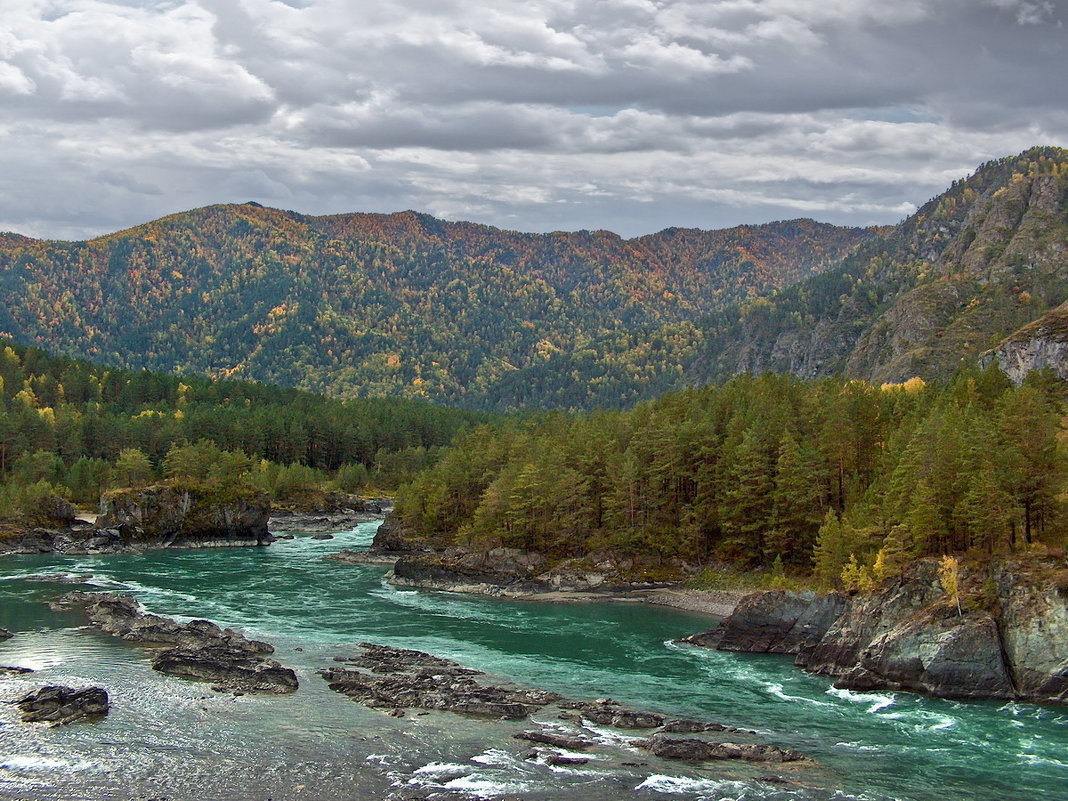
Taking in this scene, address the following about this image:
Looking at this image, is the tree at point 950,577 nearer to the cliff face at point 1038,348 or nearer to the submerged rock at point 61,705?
A: the submerged rock at point 61,705

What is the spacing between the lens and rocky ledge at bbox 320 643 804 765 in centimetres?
5616

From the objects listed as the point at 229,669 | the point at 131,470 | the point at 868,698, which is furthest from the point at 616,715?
the point at 131,470

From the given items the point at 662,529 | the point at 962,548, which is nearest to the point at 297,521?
the point at 662,529

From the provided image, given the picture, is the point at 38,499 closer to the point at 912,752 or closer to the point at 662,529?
the point at 662,529

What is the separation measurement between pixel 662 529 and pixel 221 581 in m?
58.5

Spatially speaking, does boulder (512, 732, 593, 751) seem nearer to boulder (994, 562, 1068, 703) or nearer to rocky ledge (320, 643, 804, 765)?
rocky ledge (320, 643, 804, 765)

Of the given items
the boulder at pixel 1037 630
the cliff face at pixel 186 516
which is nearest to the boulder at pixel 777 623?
the boulder at pixel 1037 630

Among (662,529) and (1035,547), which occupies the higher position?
(1035,547)

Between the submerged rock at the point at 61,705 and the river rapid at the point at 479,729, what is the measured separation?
1.18m

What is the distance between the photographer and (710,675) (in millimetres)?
76625

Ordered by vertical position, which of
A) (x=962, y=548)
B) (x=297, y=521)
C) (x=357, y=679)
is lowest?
(x=297, y=521)

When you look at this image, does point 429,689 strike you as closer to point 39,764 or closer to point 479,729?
point 479,729

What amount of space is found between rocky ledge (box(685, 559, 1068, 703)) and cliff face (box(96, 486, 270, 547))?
112 meters

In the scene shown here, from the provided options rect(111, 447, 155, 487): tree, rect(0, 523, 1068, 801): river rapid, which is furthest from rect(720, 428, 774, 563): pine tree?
rect(111, 447, 155, 487): tree
